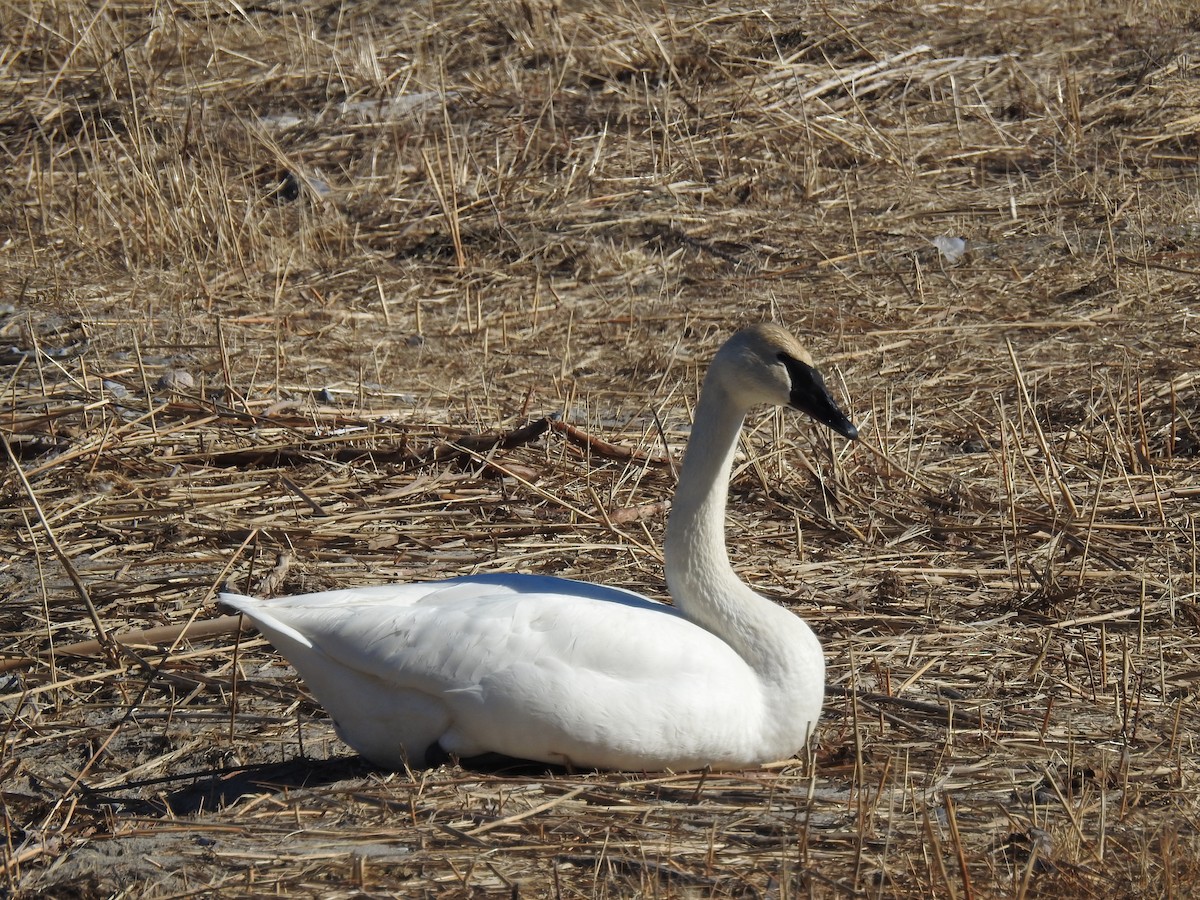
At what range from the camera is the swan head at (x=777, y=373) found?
3.84 m

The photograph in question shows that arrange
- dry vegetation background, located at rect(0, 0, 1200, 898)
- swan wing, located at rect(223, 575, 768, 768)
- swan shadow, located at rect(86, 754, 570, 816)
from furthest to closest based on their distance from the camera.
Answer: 1. swan shadow, located at rect(86, 754, 570, 816)
2. swan wing, located at rect(223, 575, 768, 768)
3. dry vegetation background, located at rect(0, 0, 1200, 898)

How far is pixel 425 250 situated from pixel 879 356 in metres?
3.01

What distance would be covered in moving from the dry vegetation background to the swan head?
76cm

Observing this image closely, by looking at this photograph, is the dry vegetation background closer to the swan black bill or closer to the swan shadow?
the swan shadow

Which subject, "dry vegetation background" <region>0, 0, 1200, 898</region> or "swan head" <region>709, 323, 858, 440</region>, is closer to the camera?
"dry vegetation background" <region>0, 0, 1200, 898</region>

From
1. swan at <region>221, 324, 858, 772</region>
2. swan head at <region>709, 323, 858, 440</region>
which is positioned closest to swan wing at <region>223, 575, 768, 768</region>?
swan at <region>221, 324, 858, 772</region>

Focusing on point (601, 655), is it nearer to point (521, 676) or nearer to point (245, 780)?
point (521, 676)

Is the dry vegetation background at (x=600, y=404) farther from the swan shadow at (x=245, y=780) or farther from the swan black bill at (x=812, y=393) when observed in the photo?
the swan black bill at (x=812, y=393)

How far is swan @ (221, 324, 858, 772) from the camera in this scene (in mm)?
3633

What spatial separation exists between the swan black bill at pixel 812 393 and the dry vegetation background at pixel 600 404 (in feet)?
2.39

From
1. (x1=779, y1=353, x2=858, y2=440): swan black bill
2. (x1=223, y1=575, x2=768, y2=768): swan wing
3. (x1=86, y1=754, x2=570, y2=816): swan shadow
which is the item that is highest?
(x1=779, y1=353, x2=858, y2=440): swan black bill

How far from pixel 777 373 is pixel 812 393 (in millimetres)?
100

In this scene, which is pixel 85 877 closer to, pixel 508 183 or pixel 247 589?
pixel 247 589

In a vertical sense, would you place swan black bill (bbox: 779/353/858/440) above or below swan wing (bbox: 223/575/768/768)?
above
